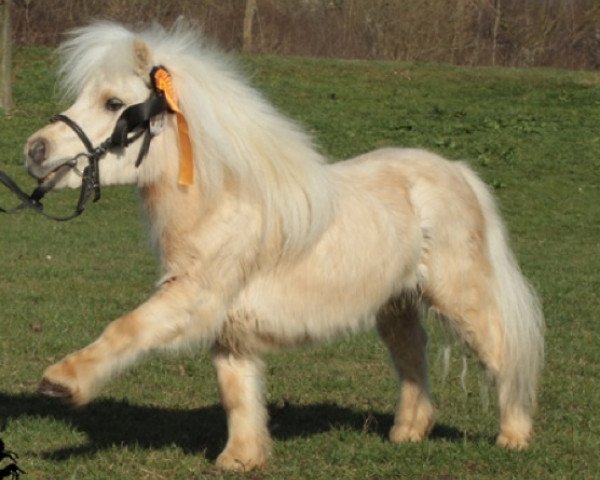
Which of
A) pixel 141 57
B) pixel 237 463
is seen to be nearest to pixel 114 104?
pixel 141 57

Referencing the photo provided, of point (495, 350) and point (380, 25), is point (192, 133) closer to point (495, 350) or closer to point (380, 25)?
point (495, 350)

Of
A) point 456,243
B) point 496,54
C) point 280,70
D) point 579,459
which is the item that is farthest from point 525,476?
point 496,54

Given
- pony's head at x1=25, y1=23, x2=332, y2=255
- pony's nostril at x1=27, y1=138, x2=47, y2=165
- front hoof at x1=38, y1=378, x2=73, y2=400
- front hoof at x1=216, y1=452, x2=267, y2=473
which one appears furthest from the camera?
front hoof at x1=216, y1=452, x2=267, y2=473

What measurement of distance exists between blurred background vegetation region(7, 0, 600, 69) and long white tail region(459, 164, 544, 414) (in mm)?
26692

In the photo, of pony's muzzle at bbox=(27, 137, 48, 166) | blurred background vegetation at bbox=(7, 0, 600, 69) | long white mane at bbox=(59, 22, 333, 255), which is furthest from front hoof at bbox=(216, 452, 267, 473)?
blurred background vegetation at bbox=(7, 0, 600, 69)

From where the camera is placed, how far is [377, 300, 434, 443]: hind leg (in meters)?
7.28

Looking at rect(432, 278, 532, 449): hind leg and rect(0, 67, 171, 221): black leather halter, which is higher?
rect(0, 67, 171, 221): black leather halter

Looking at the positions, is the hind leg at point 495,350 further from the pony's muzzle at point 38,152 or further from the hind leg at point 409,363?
the pony's muzzle at point 38,152

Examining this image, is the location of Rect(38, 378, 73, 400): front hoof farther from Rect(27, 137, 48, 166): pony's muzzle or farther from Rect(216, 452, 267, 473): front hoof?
Rect(216, 452, 267, 473): front hoof

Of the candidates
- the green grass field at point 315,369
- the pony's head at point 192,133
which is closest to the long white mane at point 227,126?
the pony's head at point 192,133

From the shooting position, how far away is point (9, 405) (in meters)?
7.86

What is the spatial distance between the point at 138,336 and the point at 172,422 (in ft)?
6.31

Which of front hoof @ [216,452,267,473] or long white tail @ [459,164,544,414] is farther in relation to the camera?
long white tail @ [459,164,544,414]

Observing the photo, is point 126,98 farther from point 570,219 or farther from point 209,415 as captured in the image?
point 570,219
